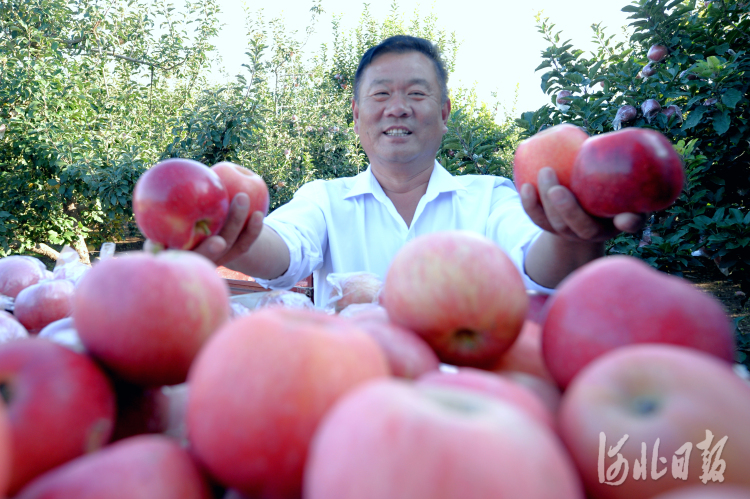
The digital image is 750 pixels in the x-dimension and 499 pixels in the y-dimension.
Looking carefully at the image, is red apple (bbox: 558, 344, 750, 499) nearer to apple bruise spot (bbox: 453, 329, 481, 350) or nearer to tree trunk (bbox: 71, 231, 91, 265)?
apple bruise spot (bbox: 453, 329, 481, 350)

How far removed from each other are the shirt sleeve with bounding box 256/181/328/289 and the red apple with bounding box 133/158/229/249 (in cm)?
80

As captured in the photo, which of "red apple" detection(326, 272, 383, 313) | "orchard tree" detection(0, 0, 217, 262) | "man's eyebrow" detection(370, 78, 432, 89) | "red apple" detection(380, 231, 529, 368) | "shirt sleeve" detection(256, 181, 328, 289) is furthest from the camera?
"orchard tree" detection(0, 0, 217, 262)

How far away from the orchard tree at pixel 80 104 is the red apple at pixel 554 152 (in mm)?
5806

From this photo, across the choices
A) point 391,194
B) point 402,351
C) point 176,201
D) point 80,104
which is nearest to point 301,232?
point 391,194

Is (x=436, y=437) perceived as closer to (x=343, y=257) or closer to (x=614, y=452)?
(x=614, y=452)

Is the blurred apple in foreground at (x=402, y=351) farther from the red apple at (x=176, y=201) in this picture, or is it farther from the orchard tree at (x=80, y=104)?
the orchard tree at (x=80, y=104)

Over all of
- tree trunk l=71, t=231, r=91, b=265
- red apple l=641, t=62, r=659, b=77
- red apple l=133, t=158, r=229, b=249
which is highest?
red apple l=641, t=62, r=659, b=77

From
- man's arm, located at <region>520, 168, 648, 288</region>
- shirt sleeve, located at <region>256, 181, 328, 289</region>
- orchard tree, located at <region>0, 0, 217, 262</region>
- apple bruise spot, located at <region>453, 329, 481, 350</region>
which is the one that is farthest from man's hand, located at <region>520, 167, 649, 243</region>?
orchard tree, located at <region>0, 0, 217, 262</region>

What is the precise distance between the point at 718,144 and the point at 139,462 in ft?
13.5

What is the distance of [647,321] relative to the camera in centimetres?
65

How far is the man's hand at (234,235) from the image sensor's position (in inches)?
57.1

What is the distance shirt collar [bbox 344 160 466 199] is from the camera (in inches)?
111

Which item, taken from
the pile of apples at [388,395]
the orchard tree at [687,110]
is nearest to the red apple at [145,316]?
the pile of apples at [388,395]

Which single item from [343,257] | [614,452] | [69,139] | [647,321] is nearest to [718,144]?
[343,257]
